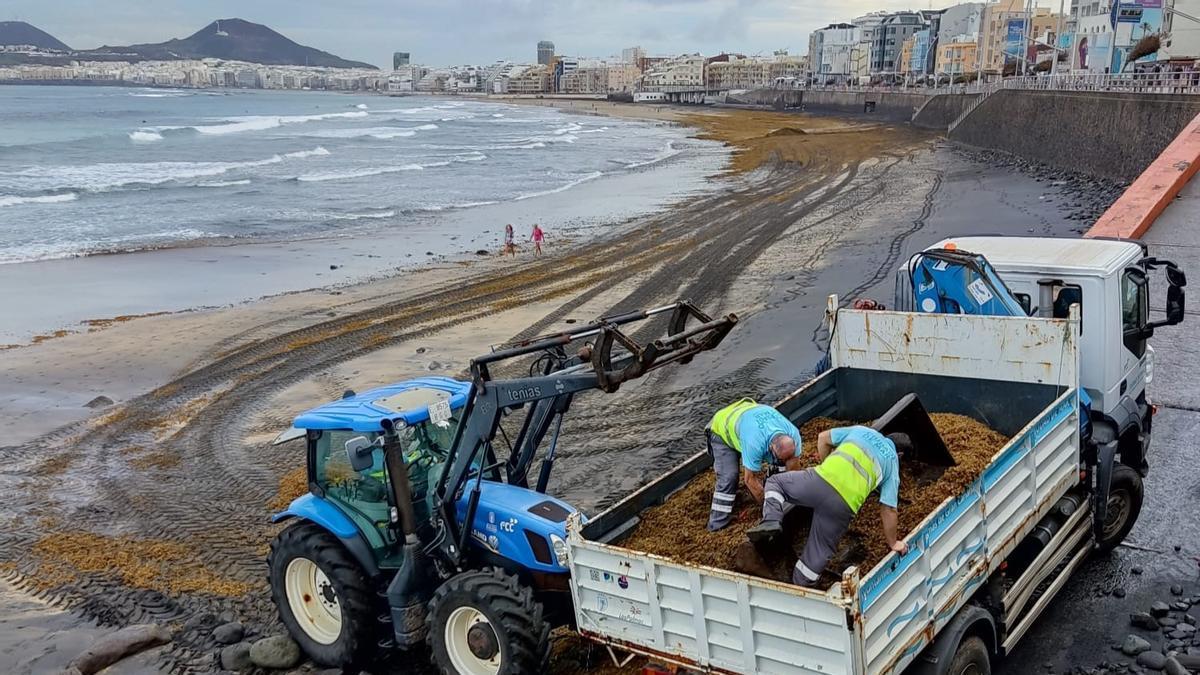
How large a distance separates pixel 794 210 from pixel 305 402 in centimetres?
2024

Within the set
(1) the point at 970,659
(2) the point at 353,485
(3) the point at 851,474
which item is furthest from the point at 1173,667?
(2) the point at 353,485

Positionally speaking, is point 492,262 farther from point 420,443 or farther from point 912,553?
point 912,553

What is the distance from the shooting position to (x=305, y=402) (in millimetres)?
13617

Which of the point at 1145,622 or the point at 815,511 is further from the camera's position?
the point at 1145,622

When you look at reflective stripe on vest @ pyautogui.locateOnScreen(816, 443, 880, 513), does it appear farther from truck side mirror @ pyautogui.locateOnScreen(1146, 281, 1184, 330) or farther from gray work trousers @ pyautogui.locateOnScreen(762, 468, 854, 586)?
truck side mirror @ pyautogui.locateOnScreen(1146, 281, 1184, 330)

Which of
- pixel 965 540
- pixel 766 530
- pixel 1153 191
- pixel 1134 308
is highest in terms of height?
pixel 1153 191

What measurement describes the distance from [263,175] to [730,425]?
4652 cm

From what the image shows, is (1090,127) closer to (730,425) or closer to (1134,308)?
(1134,308)

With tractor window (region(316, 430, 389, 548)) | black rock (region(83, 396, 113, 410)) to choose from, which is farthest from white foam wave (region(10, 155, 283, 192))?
tractor window (region(316, 430, 389, 548))

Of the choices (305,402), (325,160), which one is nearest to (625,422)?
(305,402)

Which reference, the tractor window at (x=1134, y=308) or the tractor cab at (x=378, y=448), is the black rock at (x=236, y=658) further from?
the tractor window at (x=1134, y=308)

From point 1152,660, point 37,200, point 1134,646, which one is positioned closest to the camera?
point 1152,660

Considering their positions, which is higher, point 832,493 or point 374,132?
point 374,132

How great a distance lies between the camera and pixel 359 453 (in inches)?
237
